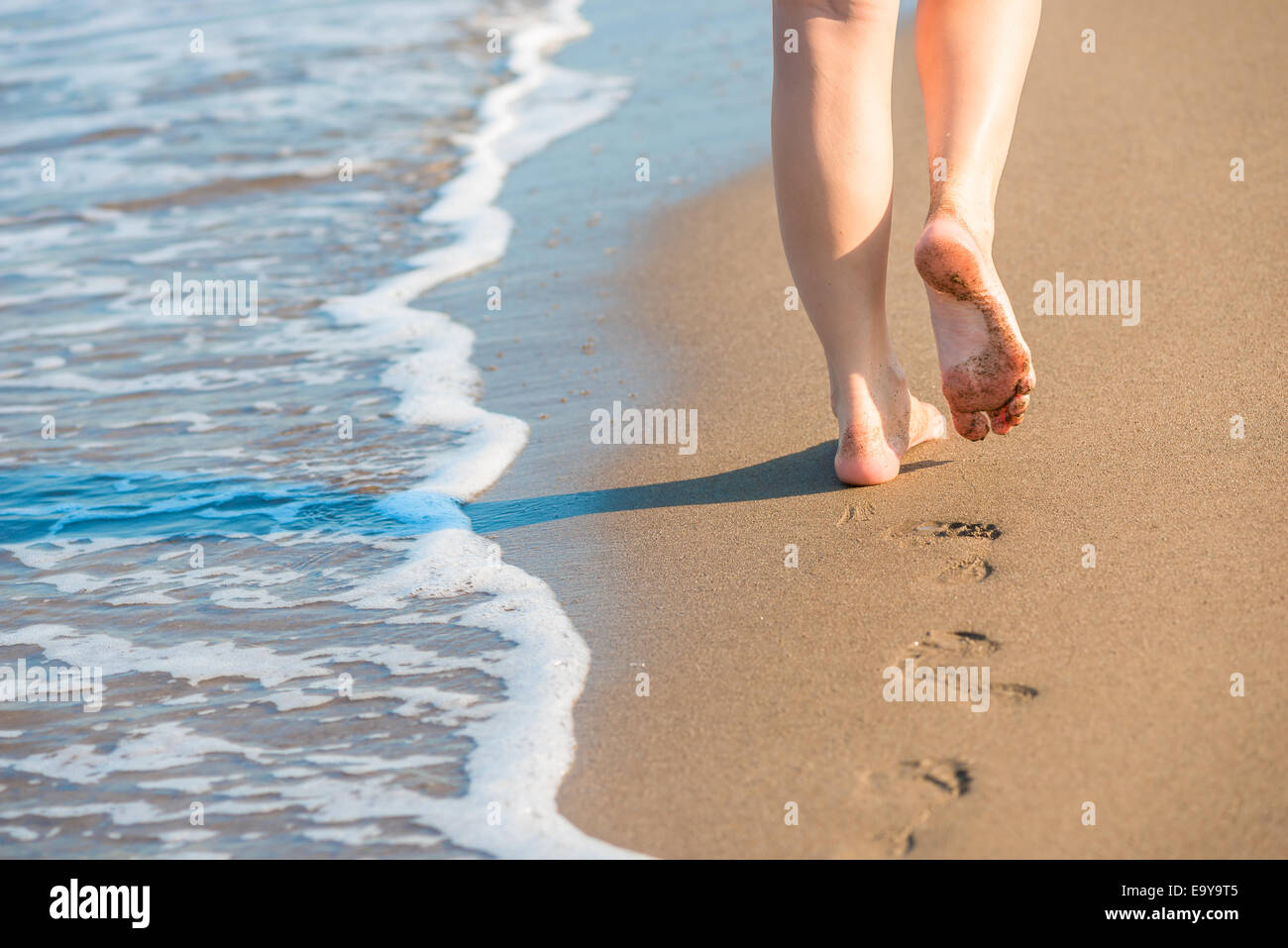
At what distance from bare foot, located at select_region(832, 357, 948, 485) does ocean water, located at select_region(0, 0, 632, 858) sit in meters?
0.61

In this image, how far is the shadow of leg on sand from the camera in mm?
2410

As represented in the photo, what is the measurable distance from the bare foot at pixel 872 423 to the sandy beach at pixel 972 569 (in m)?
0.05

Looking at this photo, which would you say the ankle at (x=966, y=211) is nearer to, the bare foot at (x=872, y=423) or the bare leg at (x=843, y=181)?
the bare leg at (x=843, y=181)

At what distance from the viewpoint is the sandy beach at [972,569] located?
158cm

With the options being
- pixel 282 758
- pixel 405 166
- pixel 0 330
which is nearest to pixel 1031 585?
pixel 282 758

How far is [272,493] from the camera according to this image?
2.74m

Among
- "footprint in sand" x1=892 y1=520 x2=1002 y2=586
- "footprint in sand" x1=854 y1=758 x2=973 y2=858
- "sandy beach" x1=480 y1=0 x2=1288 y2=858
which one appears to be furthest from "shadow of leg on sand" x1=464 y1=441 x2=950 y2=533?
"footprint in sand" x1=854 y1=758 x2=973 y2=858

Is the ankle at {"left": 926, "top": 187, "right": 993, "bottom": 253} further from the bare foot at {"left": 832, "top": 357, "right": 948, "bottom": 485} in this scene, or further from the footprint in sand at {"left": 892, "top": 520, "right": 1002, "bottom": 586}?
the footprint in sand at {"left": 892, "top": 520, "right": 1002, "bottom": 586}

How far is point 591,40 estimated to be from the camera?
6.82 m

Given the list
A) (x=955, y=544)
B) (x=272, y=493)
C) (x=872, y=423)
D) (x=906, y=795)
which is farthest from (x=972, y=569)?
(x=272, y=493)

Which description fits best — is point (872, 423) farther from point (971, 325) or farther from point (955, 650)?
point (955, 650)

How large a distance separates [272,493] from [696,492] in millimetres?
942

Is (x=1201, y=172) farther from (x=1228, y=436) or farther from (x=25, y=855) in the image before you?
(x=25, y=855)
